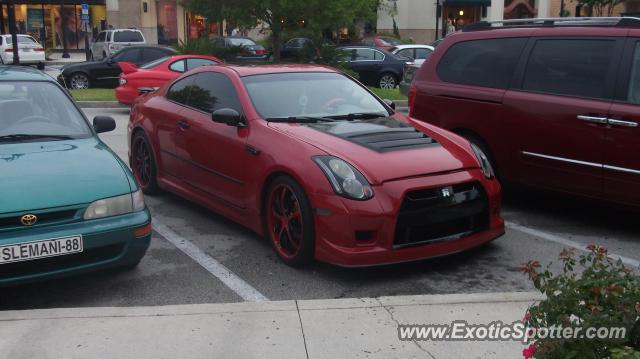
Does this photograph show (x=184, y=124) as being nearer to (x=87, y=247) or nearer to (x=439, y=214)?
(x=87, y=247)

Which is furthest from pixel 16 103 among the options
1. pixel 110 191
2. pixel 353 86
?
pixel 353 86

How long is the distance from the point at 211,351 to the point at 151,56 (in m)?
17.0

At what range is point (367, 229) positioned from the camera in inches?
187

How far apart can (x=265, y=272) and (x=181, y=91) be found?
2593mm

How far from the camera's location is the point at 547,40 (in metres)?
6.57

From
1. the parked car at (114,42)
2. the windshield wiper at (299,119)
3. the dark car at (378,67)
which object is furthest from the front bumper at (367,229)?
the parked car at (114,42)

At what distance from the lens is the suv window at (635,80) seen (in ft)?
19.0

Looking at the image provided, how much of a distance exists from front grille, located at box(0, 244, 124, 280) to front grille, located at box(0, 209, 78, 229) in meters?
0.23

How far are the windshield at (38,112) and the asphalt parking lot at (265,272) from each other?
1.19 m

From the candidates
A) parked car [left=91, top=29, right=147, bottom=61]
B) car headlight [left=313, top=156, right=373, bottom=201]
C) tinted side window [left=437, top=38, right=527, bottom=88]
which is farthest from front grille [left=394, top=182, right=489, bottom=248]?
parked car [left=91, top=29, right=147, bottom=61]

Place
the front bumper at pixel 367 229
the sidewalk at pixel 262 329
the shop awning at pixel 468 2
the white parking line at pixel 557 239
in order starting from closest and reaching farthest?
the sidewalk at pixel 262 329
the front bumper at pixel 367 229
the white parking line at pixel 557 239
the shop awning at pixel 468 2

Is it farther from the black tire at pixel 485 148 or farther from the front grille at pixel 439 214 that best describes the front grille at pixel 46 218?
the black tire at pixel 485 148

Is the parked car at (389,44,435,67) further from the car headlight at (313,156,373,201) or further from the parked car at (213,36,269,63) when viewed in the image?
the car headlight at (313,156,373,201)

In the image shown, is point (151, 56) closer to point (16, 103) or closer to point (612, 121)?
point (16, 103)
